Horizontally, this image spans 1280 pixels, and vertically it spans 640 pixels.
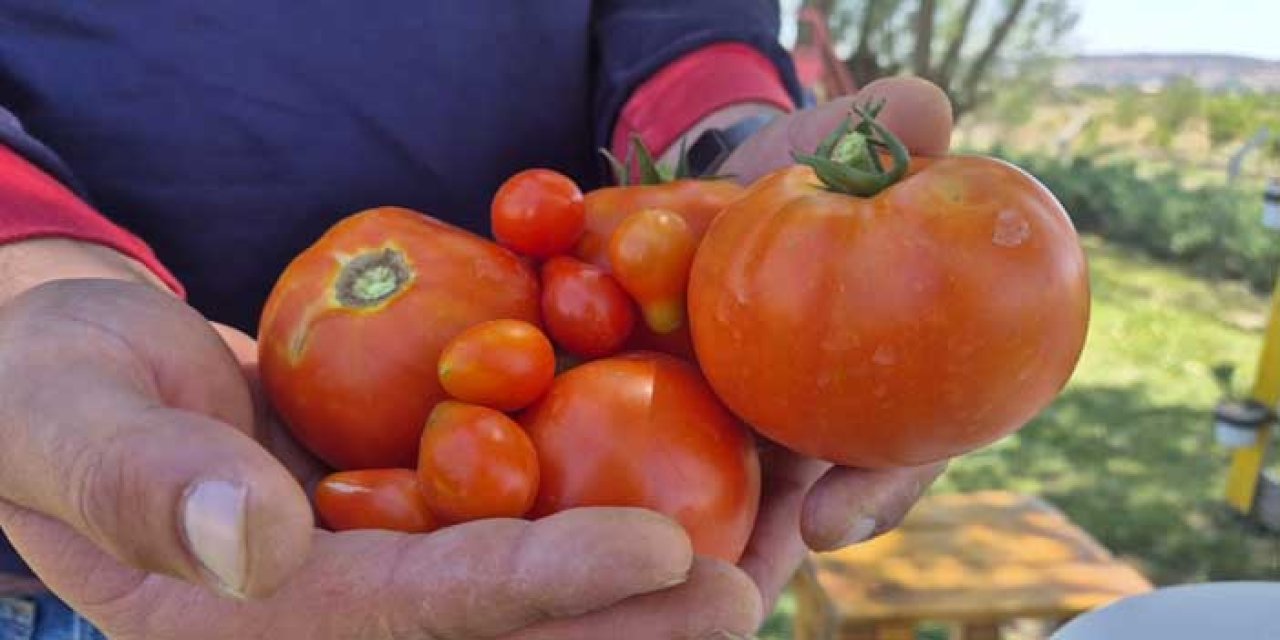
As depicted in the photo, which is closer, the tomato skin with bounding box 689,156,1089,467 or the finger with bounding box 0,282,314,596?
the finger with bounding box 0,282,314,596

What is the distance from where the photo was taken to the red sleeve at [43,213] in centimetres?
105

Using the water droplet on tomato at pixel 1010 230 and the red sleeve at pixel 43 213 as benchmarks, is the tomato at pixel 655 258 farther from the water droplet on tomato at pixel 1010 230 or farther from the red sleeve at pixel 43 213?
the red sleeve at pixel 43 213

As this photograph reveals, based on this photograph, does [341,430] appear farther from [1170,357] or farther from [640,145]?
[1170,357]

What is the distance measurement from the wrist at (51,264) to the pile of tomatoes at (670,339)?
14 centimetres

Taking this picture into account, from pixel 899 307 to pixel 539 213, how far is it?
0.38m

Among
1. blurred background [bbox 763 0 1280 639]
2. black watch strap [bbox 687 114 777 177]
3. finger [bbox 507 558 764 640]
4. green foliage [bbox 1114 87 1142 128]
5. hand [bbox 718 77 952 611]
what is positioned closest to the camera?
finger [bbox 507 558 764 640]

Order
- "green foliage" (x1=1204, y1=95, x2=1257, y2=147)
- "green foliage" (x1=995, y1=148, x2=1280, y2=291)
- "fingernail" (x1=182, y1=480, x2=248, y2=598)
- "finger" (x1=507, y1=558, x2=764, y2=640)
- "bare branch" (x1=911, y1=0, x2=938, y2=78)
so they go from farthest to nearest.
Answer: "bare branch" (x1=911, y1=0, x2=938, y2=78), "green foliage" (x1=1204, y1=95, x2=1257, y2=147), "green foliage" (x1=995, y1=148, x2=1280, y2=291), "finger" (x1=507, y1=558, x2=764, y2=640), "fingernail" (x1=182, y1=480, x2=248, y2=598)

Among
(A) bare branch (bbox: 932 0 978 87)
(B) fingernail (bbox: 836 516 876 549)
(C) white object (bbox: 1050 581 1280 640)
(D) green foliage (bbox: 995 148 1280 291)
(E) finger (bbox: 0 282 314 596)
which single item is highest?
(E) finger (bbox: 0 282 314 596)

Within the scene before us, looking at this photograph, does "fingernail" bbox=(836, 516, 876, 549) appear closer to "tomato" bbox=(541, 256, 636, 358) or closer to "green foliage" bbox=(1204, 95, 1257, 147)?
"tomato" bbox=(541, 256, 636, 358)

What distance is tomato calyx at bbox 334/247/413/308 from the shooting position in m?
1.06

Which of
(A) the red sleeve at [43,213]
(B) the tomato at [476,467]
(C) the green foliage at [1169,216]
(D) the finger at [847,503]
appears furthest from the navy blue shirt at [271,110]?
(C) the green foliage at [1169,216]

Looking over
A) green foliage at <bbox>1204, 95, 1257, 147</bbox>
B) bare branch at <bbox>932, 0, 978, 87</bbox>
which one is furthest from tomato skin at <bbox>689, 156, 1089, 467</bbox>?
A: bare branch at <bbox>932, 0, 978, 87</bbox>

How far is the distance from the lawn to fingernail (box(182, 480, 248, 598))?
2563mm

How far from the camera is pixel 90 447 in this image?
766mm
